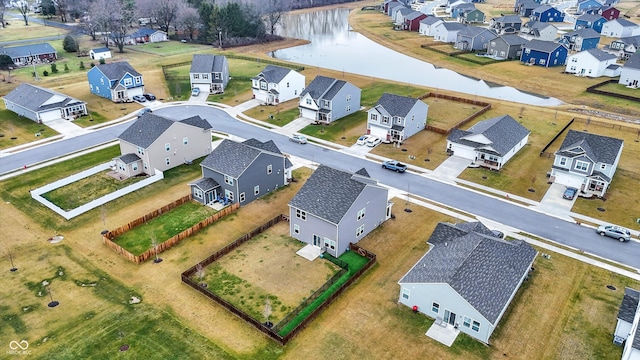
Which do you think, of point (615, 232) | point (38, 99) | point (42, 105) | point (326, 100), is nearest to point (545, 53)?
point (326, 100)

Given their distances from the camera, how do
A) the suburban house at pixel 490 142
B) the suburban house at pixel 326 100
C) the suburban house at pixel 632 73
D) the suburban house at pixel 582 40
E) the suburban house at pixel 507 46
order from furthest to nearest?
the suburban house at pixel 582 40
the suburban house at pixel 507 46
the suburban house at pixel 632 73
the suburban house at pixel 326 100
the suburban house at pixel 490 142

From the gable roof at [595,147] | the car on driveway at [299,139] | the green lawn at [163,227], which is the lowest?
the green lawn at [163,227]

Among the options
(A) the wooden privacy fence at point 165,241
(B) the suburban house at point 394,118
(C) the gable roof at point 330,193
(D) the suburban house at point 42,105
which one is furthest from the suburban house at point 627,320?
(D) the suburban house at point 42,105

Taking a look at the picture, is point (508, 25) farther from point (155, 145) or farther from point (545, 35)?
point (155, 145)

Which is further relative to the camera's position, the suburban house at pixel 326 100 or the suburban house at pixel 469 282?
the suburban house at pixel 326 100

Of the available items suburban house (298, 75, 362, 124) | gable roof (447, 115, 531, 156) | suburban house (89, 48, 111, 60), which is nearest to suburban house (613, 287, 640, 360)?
gable roof (447, 115, 531, 156)

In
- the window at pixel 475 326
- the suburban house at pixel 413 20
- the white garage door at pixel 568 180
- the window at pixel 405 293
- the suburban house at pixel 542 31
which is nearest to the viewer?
the window at pixel 475 326

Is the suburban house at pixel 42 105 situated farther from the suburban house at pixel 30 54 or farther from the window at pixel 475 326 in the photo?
the window at pixel 475 326

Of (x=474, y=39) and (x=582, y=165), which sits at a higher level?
(x=582, y=165)
